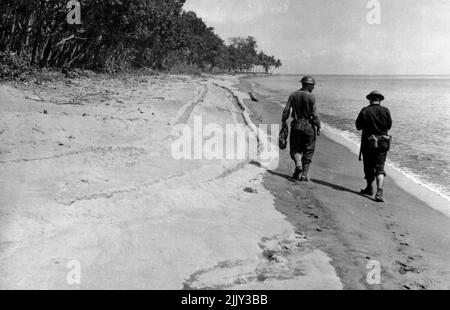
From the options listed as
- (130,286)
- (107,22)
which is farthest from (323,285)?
(107,22)

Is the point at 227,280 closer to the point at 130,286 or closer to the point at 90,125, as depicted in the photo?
the point at 130,286

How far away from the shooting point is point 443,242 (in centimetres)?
514

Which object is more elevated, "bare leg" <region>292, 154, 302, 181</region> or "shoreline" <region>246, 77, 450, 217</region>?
"bare leg" <region>292, 154, 302, 181</region>

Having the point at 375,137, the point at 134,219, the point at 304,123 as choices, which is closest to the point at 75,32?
the point at 304,123

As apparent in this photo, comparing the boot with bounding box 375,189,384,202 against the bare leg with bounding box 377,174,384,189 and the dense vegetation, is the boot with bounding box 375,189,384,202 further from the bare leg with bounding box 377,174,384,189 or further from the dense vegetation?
the dense vegetation

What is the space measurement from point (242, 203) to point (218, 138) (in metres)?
3.73

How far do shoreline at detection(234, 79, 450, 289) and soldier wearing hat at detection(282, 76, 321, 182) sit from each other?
36cm

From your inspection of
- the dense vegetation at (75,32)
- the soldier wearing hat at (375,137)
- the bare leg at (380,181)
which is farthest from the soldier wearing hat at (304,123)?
the dense vegetation at (75,32)

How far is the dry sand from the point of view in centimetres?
332

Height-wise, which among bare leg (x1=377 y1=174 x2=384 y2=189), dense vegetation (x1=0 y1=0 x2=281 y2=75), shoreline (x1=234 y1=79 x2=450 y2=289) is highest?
dense vegetation (x1=0 y1=0 x2=281 y2=75)

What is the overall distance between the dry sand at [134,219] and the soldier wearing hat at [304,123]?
0.59 m

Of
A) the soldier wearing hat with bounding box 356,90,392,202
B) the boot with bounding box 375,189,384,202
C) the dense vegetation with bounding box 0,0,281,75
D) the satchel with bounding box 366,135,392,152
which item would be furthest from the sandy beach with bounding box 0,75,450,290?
the dense vegetation with bounding box 0,0,281,75

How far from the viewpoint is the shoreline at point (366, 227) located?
3.87 m

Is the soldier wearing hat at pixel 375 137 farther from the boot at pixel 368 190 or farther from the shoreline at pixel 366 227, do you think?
the shoreline at pixel 366 227
